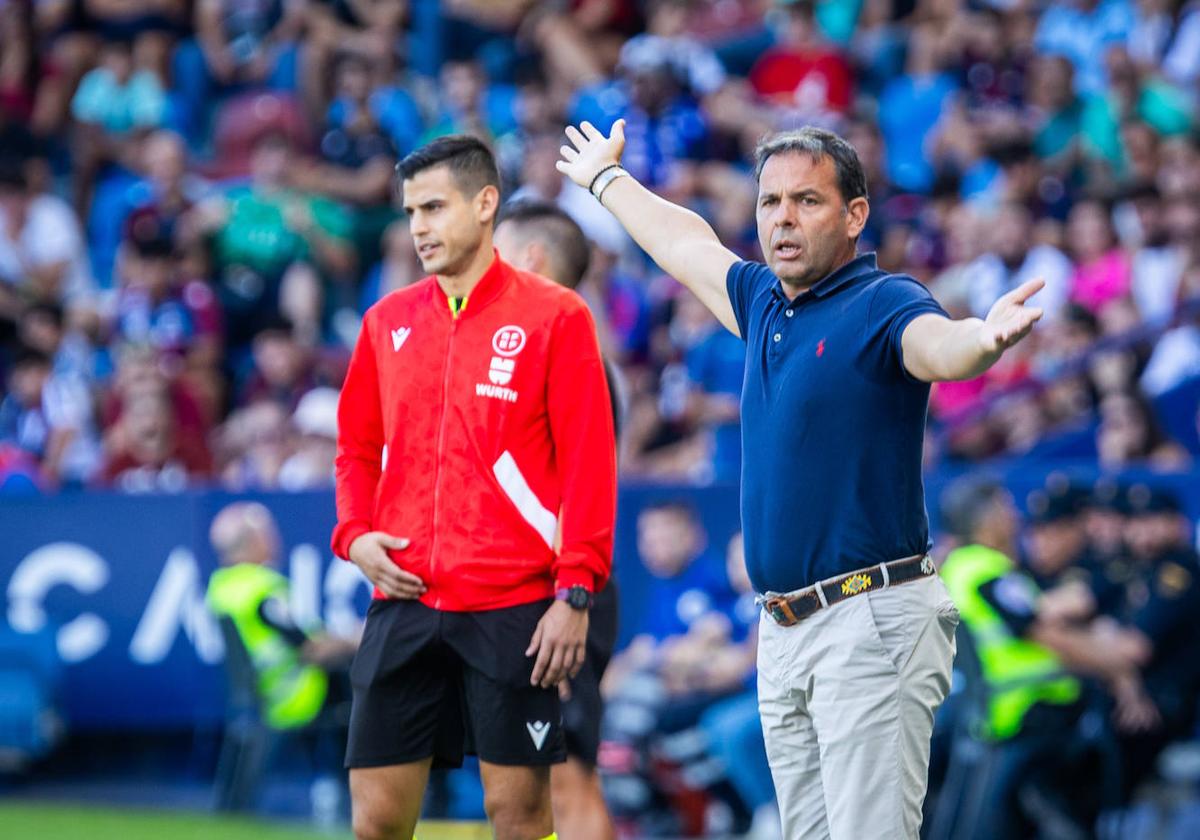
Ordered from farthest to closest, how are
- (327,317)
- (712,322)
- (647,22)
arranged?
1. (647,22)
2. (327,317)
3. (712,322)

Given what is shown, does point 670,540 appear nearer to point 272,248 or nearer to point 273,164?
point 272,248

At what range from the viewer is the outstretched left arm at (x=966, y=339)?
4.20 m

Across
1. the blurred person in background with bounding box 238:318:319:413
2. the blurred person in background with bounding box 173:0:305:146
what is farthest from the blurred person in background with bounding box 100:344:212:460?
the blurred person in background with bounding box 173:0:305:146

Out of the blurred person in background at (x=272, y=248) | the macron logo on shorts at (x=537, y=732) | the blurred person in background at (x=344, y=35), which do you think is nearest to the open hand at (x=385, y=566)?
the macron logo on shorts at (x=537, y=732)

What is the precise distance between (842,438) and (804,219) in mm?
569

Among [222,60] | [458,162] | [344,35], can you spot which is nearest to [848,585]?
[458,162]

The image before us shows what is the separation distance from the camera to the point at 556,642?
5.39 meters

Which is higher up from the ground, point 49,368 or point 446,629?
point 49,368

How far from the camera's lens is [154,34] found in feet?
54.9

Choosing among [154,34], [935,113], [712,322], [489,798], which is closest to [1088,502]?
[712,322]

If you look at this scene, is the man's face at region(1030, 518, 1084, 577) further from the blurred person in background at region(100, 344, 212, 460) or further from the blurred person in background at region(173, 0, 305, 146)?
the blurred person in background at region(173, 0, 305, 146)

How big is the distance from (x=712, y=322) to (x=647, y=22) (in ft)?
15.1

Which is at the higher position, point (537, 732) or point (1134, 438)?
point (1134, 438)

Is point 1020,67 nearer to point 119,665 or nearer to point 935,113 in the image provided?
point 935,113
